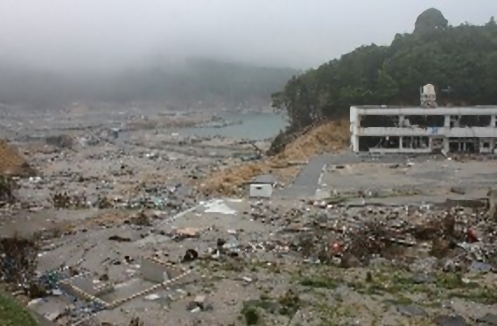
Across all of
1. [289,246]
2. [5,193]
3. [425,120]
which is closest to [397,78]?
[425,120]

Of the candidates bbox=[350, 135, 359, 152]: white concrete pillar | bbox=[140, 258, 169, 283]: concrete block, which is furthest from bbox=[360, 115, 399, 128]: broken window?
bbox=[140, 258, 169, 283]: concrete block

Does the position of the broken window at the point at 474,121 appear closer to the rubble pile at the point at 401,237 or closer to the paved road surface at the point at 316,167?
the paved road surface at the point at 316,167

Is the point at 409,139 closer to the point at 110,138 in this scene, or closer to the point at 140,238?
the point at 140,238

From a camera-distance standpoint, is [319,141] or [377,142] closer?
[377,142]

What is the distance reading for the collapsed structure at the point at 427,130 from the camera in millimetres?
47531

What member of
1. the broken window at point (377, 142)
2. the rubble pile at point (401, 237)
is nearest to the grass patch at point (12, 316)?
the rubble pile at point (401, 237)

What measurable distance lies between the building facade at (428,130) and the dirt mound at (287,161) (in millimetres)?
→ 3130

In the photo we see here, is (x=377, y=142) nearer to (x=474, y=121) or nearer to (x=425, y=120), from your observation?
(x=425, y=120)

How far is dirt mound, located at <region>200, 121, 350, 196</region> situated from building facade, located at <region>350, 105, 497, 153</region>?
313cm

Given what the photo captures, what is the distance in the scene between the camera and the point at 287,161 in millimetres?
46781

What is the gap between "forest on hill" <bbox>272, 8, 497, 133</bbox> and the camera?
5450cm

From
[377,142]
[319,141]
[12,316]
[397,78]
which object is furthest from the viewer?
[397,78]

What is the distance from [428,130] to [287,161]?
10.8 meters

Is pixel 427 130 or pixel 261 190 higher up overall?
pixel 427 130
